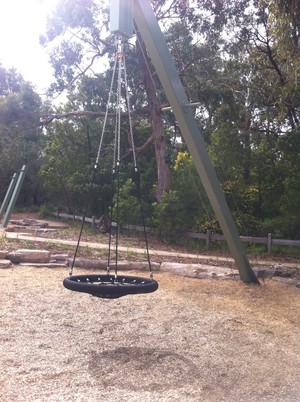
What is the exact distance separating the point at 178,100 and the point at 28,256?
4090mm

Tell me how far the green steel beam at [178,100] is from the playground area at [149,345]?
4.05 ft

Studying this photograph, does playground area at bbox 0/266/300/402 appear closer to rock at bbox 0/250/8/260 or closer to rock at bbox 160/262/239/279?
rock at bbox 160/262/239/279

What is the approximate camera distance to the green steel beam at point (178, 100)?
472 cm

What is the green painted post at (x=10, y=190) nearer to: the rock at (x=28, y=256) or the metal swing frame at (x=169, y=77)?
A: the rock at (x=28, y=256)

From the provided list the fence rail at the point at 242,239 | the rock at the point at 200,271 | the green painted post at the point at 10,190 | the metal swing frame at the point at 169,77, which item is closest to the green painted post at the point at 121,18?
the metal swing frame at the point at 169,77

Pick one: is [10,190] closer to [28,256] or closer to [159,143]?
[159,143]

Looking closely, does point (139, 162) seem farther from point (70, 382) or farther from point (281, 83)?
point (70, 382)

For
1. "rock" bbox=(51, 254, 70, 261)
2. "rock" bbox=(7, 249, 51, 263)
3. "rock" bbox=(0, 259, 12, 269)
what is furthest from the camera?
"rock" bbox=(51, 254, 70, 261)

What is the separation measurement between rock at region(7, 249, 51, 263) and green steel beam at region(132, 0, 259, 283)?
3326 mm

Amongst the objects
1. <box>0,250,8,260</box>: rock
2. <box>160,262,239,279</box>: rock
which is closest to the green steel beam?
<box>160,262,239,279</box>: rock

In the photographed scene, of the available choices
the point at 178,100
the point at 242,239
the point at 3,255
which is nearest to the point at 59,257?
the point at 3,255

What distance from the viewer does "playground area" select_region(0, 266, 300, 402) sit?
9.61ft

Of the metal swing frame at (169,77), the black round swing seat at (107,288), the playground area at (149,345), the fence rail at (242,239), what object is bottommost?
the playground area at (149,345)

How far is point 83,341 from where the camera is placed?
12.9 ft
